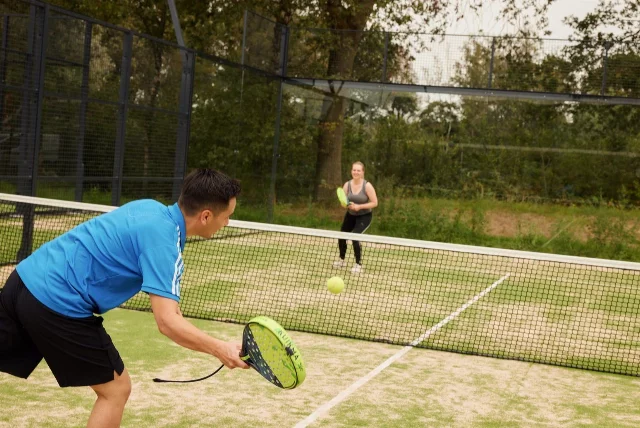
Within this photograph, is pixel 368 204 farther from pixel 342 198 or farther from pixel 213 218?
pixel 213 218

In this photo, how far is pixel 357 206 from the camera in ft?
40.8

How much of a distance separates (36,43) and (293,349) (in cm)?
799

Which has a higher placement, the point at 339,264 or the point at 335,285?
the point at 335,285

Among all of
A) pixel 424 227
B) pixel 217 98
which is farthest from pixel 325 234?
pixel 424 227

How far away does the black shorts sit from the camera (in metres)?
3.29

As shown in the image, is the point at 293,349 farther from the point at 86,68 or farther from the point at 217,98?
the point at 217,98

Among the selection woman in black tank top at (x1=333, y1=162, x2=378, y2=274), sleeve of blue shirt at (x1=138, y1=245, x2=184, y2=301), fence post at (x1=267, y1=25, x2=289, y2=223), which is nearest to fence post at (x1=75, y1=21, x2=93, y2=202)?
woman in black tank top at (x1=333, y1=162, x2=378, y2=274)

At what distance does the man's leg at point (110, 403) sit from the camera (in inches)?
131

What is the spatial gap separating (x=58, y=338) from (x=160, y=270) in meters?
0.54

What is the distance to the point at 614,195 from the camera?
17938mm

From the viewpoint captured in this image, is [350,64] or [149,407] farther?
[350,64]

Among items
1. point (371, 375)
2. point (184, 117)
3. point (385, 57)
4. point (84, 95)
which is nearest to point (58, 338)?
point (371, 375)

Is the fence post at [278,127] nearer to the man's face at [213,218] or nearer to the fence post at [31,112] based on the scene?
the fence post at [31,112]

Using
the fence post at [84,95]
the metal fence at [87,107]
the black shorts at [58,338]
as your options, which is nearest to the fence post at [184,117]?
the metal fence at [87,107]
